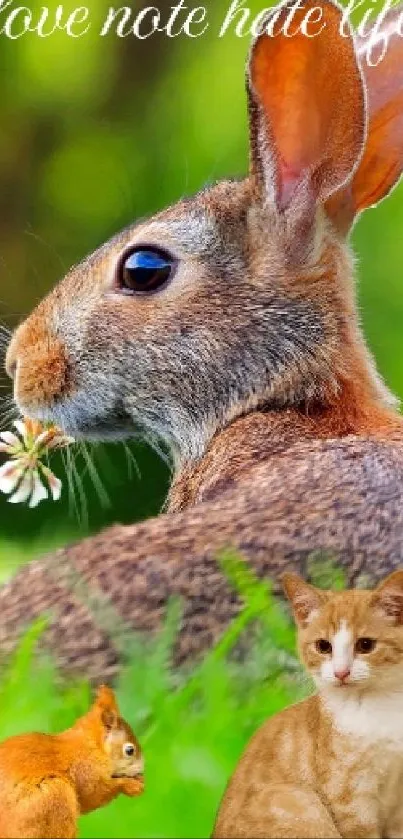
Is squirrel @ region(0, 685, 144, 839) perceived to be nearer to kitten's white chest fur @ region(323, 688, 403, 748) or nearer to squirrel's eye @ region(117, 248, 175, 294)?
kitten's white chest fur @ region(323, 688, 403, 748)

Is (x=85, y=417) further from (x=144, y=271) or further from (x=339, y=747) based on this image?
(x=339, y=747)

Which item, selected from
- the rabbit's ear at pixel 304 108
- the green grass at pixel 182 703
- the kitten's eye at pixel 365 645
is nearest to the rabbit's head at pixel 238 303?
the rabbit's ear at pixel 304 108

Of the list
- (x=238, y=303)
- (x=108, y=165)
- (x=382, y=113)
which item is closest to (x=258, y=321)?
(x=238, y=303)

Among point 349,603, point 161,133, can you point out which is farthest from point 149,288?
point 349,603

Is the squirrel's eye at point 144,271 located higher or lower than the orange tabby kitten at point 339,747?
higher

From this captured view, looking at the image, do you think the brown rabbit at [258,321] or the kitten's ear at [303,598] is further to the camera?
the brown rabbit at [258,321]

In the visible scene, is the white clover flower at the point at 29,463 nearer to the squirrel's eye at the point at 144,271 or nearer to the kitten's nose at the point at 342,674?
the squirrel's eye at the point at 144,271
